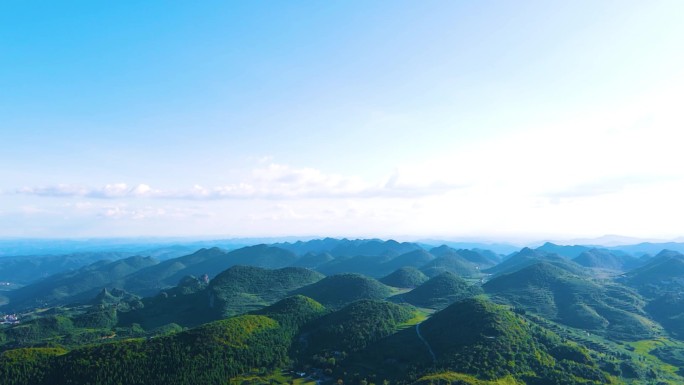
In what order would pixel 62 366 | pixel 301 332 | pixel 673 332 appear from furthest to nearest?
pixel 673 332 → pixel 301 332 → pixel 62 366

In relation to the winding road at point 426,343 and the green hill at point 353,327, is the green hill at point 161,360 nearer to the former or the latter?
the green hill at point 353,327

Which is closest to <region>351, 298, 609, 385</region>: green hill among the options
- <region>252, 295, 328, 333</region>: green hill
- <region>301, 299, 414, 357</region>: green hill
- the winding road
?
the winding road

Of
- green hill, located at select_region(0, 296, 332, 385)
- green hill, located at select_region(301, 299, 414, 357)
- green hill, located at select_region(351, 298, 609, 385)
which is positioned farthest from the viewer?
green hill, located at select_region(301, 299, 414, 357)

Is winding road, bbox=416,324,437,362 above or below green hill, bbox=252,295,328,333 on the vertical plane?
below

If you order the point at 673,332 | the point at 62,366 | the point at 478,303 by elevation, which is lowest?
the point at 673,332

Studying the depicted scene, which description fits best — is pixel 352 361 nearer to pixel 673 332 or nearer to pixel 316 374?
pixel 316 374

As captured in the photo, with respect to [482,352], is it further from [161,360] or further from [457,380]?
[161,360]

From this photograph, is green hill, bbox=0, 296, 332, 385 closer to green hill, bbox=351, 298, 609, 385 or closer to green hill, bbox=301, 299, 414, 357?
green hill, bbox=301, 299, 414, 357

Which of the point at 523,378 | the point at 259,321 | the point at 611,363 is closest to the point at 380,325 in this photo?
the point at 259,321

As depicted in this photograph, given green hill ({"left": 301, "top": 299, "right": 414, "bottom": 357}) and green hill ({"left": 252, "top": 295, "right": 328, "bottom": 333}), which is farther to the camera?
green hill ({"left": 252, "top": 295, "right": 328, "bottom": 333})
